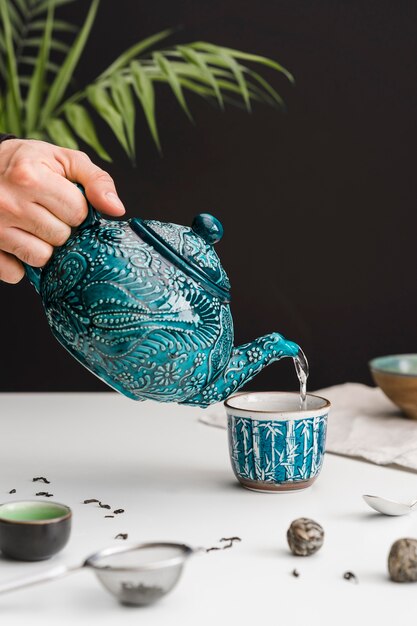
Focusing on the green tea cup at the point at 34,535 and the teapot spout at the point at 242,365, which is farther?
the teapot spout at the point at 242,365

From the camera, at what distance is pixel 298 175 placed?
2.86 metres

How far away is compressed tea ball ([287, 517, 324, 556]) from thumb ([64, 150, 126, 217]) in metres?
0.47

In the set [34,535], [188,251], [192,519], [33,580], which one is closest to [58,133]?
[188,251]

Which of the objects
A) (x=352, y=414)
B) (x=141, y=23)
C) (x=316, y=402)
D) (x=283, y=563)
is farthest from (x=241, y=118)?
(x=283, y=563)

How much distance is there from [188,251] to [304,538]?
0.40m

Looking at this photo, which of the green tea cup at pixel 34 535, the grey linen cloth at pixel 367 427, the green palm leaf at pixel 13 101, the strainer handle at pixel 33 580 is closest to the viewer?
the strainer handle at pixel 33 580

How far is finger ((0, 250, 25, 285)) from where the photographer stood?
130cm

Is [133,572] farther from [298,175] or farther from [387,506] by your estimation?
[298,175]

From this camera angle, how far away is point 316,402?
142 centimetres

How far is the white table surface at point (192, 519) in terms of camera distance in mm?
923

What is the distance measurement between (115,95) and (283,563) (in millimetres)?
1460

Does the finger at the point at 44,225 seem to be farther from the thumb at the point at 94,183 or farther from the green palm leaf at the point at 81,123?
the green palm leaf at the point at 81,123

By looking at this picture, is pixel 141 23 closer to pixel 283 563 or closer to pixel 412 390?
pixel 412 390

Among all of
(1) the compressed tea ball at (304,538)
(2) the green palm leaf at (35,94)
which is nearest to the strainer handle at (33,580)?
(1) the compressed tea ball at (304,538)
